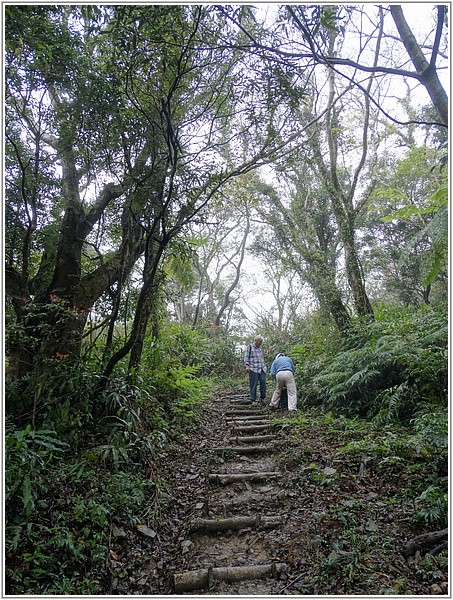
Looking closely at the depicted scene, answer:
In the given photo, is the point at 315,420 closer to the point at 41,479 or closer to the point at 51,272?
the point at 41,479

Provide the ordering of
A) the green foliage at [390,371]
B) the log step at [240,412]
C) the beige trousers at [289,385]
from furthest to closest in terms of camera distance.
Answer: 1. the log step at [240,412]
2. the beige trousers at [289,385]
3. the green foliage at [390,371]

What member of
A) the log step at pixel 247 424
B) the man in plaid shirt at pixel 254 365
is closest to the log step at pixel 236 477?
the log step at pixel 247 424

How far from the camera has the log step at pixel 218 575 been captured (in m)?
3.00

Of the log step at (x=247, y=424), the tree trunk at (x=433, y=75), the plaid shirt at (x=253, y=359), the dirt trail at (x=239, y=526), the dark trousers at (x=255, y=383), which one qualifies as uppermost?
the tree trunk at (x=433, y=75)

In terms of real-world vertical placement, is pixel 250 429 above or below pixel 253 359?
below

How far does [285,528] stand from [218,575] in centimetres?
90

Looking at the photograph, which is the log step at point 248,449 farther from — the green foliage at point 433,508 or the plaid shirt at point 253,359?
the plaid shirt at point 253,359

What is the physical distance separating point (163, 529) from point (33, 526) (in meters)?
1.34

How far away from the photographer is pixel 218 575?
3.08m

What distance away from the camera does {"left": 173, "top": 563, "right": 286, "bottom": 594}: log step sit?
3002 millimetres

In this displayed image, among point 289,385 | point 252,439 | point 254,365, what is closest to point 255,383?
point 254,365

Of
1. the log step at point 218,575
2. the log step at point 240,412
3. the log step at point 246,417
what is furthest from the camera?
the log step at point 240,412

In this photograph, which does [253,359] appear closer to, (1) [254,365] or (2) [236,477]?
(1) [254,365]

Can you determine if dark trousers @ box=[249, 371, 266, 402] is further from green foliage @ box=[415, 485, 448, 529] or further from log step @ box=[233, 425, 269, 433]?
green foliage @ box=[415, 485, 448, 529]
